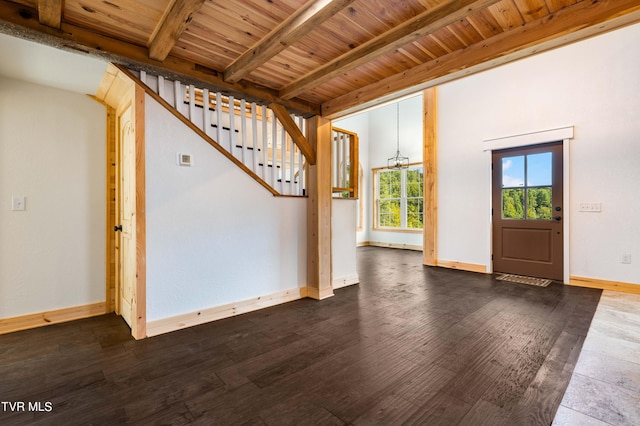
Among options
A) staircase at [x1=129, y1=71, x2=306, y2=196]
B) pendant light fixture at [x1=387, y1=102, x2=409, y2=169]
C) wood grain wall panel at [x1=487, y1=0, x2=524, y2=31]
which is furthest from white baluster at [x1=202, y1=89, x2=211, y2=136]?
pendant light fixture at [x1=387, y1=102, x2=409, y2=169]

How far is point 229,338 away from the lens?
2.42 meters

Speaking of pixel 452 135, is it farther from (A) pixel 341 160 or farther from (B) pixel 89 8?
(B) pixel 89 8

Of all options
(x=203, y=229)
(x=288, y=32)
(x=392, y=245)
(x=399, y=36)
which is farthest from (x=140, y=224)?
(x=392, y=245)

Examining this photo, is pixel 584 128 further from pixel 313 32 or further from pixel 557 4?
pixel 313 32

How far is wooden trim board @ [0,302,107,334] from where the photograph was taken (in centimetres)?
253

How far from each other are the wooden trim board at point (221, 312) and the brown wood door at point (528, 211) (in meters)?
3.52

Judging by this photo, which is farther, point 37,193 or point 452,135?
point 452,135

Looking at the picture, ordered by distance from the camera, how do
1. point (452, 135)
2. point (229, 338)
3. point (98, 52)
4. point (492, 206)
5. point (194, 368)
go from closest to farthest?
1. point (194, 368)
2. point (98, 52)
3. point (229, 338)
4. point (492, 206)
5. point (452, 135)

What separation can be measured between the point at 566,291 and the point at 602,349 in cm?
192

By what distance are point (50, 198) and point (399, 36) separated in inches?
135

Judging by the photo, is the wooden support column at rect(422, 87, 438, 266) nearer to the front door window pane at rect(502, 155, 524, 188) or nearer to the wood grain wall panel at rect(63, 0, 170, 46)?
the front door window pane at rect(502, 155, 524, 188)

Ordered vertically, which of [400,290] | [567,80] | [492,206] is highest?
[567,80]

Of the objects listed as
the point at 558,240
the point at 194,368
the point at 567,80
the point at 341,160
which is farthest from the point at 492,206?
the point at 194,368

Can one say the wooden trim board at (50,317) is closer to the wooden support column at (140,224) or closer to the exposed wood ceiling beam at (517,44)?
the wooden support column at (140,224)
